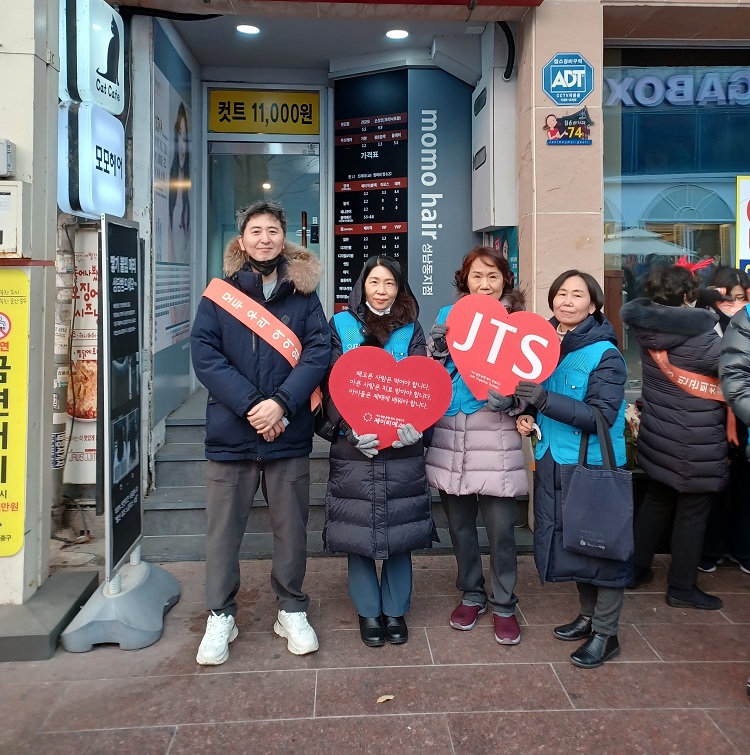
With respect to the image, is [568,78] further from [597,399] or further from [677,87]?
[597,399]

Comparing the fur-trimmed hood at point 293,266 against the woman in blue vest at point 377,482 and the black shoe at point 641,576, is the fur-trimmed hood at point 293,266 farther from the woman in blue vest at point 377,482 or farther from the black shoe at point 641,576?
the black shoe at point 641,576

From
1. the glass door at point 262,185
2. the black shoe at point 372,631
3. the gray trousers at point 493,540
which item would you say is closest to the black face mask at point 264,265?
the gray trousers at point 493,540

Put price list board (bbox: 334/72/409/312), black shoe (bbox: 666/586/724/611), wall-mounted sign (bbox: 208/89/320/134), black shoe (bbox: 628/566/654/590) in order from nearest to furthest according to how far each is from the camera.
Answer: black shoe (bbox: 666/586/724/611), black shoe (bbox: 628/566/654/590), price list board (bbox: 334/72/409/312), wall-mounted sign (bbox: 208/89/320/134)

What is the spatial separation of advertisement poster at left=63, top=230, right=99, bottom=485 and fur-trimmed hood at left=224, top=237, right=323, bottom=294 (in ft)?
5.22

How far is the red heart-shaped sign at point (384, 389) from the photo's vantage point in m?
3.29

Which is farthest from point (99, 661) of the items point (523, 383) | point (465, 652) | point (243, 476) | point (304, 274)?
point (523, 383)

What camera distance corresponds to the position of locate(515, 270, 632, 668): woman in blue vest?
3.26 meters

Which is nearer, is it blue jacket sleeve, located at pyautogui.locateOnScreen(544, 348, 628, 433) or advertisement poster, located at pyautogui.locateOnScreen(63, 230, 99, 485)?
blue jacket sleeve, located at pyautogui.locateOnScreen(544, 348, 628, 433)

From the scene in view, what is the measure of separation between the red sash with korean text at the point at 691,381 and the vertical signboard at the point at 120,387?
2.66 metres

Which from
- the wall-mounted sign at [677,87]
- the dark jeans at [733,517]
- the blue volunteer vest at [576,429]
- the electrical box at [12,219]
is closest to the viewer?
the blue volunteer vest at [576,429]

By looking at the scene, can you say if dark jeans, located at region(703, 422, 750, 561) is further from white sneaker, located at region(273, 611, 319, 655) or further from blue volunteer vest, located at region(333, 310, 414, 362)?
white sneaker, located at region(273, 611, 319, 655)

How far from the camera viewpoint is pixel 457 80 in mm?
6395

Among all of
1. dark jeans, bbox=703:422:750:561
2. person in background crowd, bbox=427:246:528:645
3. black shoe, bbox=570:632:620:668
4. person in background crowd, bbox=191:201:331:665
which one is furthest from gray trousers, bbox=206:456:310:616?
dark jeans, bbox=703:422:750:561

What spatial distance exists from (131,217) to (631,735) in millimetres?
4119
